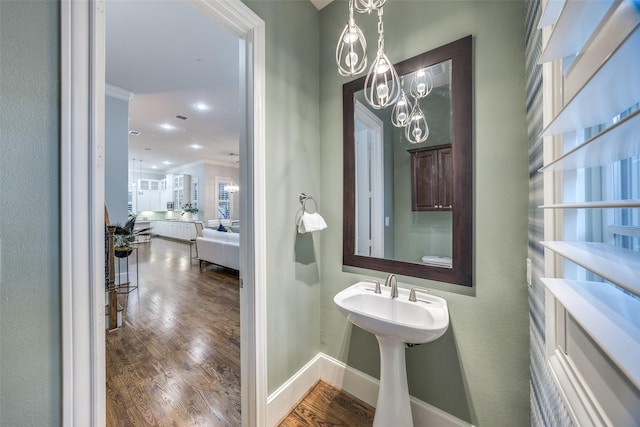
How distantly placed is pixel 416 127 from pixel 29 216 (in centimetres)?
168

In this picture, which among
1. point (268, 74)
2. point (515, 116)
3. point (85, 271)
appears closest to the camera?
point (85, 271)

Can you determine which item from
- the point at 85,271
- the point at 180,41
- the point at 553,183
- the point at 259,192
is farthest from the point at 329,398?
the point at 180,41

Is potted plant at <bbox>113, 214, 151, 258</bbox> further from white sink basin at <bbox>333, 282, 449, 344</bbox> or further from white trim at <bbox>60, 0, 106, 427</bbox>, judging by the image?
Answer: white sink basin at <bbox>333, 282, 449, 344</bbox>

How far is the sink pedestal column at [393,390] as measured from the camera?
1225 mm

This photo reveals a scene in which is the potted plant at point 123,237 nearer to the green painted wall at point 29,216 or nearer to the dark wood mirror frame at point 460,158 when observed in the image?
the green painted wall at point 29,216

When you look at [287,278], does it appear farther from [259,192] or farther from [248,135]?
[248,135]

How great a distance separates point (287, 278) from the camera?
1545 millimetres

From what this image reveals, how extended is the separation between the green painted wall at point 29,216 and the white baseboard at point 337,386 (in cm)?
109

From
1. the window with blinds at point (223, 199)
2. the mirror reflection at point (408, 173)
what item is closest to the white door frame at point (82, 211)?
the mirror reflection at point (408, 173)

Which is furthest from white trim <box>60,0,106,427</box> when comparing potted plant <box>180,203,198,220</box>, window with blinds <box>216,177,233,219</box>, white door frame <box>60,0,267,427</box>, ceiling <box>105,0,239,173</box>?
potted plant <box>180,203,198,220</box>

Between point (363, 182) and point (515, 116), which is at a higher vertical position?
point (515, 116)

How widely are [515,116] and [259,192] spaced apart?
132cm

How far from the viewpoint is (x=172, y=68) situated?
117 inches

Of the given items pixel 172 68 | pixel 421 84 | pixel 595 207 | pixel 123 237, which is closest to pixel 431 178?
pixel 421 84
